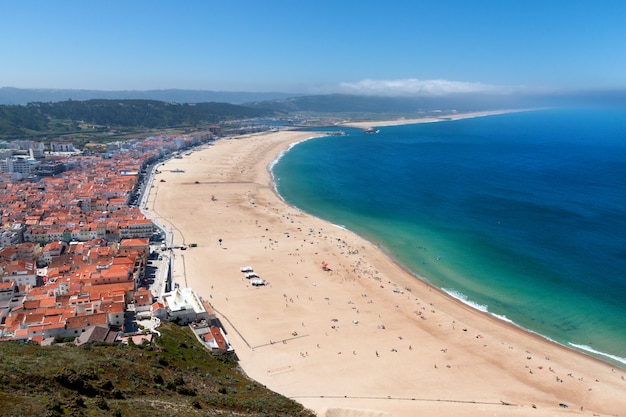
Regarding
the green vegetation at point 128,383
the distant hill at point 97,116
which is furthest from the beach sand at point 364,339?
the distant hill at point 97,116

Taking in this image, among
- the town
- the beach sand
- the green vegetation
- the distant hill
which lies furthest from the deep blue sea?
the distant hill

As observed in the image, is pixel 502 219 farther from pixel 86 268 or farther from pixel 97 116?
pixel 97 116

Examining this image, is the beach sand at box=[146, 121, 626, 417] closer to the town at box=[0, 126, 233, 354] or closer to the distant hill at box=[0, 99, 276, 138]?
the town at box=[0, 126, 233, 354]

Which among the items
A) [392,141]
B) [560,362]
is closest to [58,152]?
[392,141]

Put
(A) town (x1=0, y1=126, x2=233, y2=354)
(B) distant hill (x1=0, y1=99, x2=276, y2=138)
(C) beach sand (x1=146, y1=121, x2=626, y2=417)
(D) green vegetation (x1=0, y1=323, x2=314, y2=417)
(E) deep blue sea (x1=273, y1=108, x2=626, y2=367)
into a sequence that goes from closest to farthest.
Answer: (D) green vegetation (x1=0, y1=323, x2=314, y2=417) → (C) beach sand (x1=146, y1=121, x2=626, y2=417) → (A) town (x1=0, y1=126, x2=233, y2=354) → (E) deep blue sea (x1=273, y1=108, x2=626, y2=367) → (B) distant hill (x1=0, y1=99, x2=276, y2=138)

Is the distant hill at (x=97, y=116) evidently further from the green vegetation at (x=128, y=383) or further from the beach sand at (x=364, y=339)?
the green vegetation at (x=128, y=383)

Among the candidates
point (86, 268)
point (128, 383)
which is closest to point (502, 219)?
point (86, 268)
